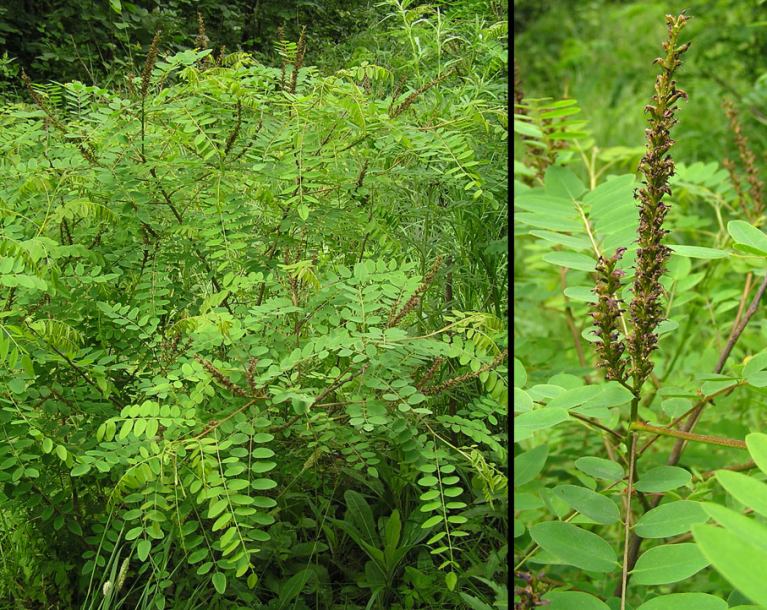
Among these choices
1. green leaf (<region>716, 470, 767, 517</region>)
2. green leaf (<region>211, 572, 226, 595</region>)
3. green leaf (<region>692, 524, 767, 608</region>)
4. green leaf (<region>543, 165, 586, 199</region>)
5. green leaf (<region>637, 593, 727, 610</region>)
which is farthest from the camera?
green leaf (<region>543, 165, 586, 199</region>)

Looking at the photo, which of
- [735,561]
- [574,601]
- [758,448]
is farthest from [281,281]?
[735,561]

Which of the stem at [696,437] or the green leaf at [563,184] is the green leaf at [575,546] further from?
the green leaf at [563,184]

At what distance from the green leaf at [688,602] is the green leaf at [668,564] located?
0.02 metres

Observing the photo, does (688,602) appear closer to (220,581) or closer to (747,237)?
(747,237)

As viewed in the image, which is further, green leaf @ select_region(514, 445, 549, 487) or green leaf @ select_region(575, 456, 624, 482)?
green leaf @ select_region(514, 445, 549, 487)

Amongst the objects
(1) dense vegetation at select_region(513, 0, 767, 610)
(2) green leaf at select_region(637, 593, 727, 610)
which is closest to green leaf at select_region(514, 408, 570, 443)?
(1) dense vegetation at select_region(513, 0, 767, 610)

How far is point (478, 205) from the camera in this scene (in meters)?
1.21

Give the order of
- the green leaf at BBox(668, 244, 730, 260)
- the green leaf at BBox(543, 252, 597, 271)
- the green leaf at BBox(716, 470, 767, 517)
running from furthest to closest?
1. the green leaf at BBox(543, 252, 597, 271)
2. the green leaf at BBox(668, 244, 730, 260)
3. the green leaf at BBox(716, 470, 767, 517)

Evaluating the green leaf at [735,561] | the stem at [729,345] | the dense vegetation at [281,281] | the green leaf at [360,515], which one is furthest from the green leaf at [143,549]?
the green leaf at [735,561]

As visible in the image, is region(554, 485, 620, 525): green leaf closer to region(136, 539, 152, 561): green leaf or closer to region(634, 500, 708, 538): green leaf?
region(634, 500, 708, 538): green leaf

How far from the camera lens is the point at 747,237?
939 mm

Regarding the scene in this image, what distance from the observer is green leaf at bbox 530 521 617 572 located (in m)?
0.91

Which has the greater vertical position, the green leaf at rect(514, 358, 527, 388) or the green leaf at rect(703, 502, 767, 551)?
the green leaf at rect(703, 502, 767, 551)

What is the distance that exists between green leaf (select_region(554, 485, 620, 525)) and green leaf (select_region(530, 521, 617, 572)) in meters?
0.03
